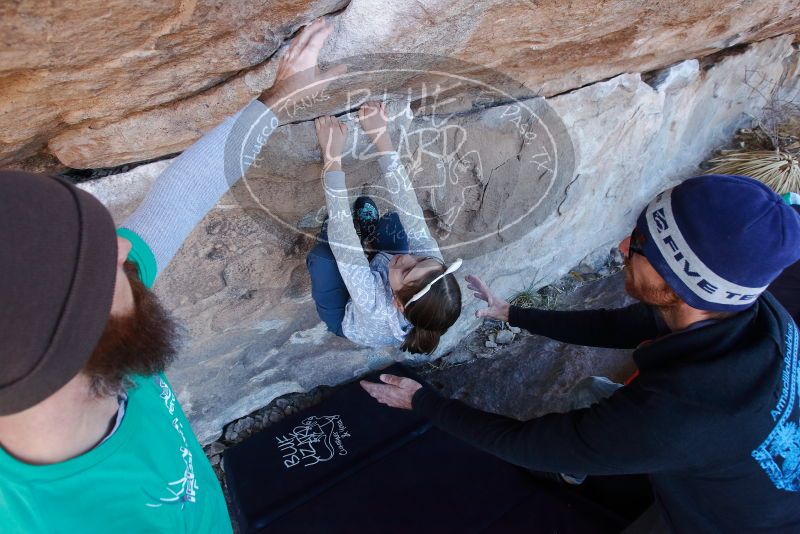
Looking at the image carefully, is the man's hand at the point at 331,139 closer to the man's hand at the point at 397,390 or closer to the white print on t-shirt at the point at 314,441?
the man's hand at the point at 397,390

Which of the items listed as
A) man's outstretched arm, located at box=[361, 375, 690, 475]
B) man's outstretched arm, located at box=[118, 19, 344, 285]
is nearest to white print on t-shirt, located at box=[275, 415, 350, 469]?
man's outstretched arm, located at box=[361, 375, 690, 475]

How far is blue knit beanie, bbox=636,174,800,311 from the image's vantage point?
0.94m

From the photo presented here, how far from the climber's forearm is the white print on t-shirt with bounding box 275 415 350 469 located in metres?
1.12

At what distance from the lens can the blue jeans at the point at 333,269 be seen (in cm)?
153

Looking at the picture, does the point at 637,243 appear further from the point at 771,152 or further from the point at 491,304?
the point at 771,152

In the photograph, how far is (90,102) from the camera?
95cm

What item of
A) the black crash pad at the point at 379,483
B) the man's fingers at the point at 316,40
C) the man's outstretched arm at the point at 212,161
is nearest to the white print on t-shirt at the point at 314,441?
the black crash pad at the point at 379,483

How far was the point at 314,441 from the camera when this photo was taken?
1972mm

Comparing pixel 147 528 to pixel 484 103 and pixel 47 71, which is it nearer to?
pixel 47 71

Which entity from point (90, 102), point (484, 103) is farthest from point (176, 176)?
point (484, 103)

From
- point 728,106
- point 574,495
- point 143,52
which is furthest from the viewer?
point 728,106

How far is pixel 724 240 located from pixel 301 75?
2.95ft

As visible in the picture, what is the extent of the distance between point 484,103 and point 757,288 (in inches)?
38.3

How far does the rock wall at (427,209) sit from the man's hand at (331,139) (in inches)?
1.4
